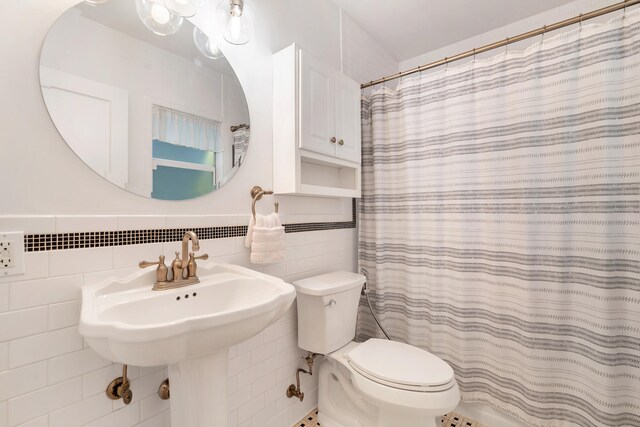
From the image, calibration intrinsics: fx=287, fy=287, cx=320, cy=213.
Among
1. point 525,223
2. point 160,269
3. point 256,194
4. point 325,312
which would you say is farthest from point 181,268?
point 525,223

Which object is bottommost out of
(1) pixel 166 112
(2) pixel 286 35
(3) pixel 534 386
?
(3) pixel 534 386

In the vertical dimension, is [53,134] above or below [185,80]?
below

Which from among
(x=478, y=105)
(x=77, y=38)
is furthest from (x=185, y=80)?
(x=478, y=105)

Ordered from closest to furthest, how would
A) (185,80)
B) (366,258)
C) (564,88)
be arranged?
(185,80) < (564,88) < (366,258)

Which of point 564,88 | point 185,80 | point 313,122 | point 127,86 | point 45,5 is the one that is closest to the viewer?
point 45,5

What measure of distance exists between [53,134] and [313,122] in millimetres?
1028

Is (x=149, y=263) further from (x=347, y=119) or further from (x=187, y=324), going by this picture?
(x=347, y=119)

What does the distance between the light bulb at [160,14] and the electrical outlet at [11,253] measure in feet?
2.79

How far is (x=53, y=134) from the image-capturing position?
86 cm

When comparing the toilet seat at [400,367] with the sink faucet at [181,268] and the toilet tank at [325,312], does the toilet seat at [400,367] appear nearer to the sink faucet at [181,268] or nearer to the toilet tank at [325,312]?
the toilet tank at [325,312]

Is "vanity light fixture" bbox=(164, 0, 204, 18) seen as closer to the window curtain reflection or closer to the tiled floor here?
the window curtain reflection

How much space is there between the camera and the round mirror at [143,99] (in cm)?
89

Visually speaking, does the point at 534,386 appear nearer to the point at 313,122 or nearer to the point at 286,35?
the point at 313,122

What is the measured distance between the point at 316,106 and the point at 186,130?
68cm
